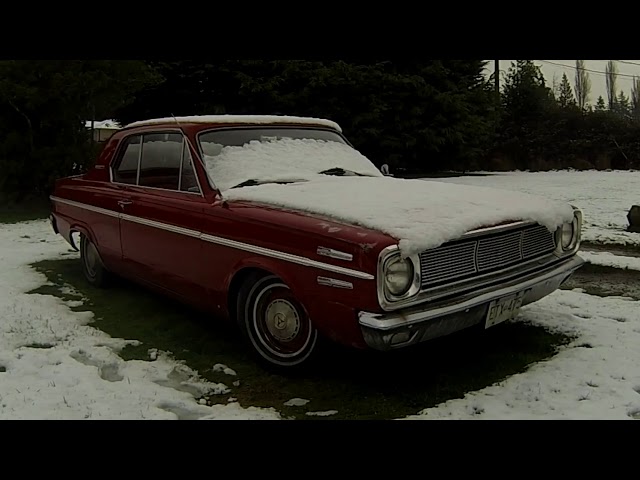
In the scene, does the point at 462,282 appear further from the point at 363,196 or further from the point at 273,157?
the point at 273,157

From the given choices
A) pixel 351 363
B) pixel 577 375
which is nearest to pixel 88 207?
pixel 351 363

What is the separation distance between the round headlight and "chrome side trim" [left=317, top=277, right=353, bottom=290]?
7.5 inches

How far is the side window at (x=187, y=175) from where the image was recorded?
4.20 meters

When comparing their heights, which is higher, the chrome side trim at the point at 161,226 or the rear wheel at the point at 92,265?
the chrome side trim at the point at 161,226

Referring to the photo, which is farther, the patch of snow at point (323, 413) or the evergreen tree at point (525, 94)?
the evergreen tree at point (525, 94)

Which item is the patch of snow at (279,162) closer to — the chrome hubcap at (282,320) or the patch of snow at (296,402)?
the chrome hubcap at (282,320)

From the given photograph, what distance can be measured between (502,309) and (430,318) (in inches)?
25.8

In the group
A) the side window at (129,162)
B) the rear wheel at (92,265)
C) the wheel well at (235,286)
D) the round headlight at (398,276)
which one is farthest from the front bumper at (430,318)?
the rear wheel at (92,265)

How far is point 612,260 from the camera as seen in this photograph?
646 cm

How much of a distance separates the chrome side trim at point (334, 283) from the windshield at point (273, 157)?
119 centimetres

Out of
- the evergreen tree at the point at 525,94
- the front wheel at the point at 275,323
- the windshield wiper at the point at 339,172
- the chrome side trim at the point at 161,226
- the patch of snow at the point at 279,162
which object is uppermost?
the evergreen tree at the point at 525,94

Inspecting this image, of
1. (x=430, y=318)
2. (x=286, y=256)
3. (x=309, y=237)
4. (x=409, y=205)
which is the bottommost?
(x=430, y=318)

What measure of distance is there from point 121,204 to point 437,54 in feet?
9.20

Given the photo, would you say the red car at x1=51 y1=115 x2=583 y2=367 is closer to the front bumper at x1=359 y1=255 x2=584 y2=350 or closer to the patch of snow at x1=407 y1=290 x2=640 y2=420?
the front bumper at x1=359 y1=255 x2=584 y2=350
